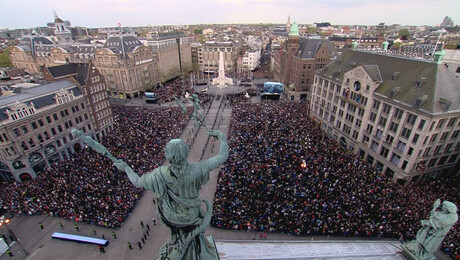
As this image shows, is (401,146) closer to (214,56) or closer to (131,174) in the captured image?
(131,174)

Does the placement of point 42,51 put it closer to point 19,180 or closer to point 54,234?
point 19,180

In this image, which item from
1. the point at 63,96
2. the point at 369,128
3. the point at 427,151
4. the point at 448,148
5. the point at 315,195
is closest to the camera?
the point at 315,195

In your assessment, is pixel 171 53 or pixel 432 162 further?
pixel 171 53

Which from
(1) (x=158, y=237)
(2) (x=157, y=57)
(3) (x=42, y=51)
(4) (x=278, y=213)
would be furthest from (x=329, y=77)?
(3) (x=42, y=51)

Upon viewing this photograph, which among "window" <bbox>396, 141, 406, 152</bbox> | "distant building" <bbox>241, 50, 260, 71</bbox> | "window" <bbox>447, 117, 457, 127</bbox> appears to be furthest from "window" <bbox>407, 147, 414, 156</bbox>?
"distant building" <bbox>241, 50, 260, 71</bbox>

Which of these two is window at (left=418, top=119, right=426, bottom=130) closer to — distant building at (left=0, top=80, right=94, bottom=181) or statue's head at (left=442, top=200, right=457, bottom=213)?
statue's head at (left=442, top=200, right=457, bottom=213)

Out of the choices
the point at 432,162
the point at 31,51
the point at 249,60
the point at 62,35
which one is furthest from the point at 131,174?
the point at 62,35

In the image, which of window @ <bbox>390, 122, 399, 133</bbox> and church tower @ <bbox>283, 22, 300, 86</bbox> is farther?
church tower @ <bbox>283, 22, 300, 86</bbox>
